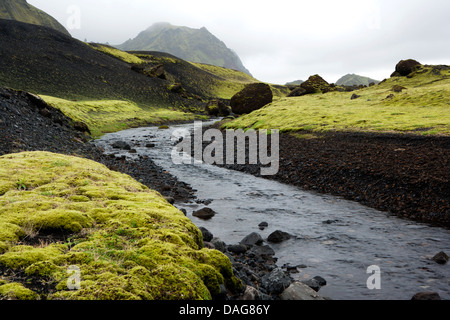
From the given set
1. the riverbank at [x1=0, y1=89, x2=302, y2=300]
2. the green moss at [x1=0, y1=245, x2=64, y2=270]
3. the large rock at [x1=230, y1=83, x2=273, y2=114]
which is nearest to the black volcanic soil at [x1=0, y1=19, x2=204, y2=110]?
the large rock at [x1=230, y1=83, x2=273, y2=114]

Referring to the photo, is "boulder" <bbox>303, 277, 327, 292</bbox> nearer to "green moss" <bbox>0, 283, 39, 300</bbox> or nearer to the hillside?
"green moss" <bbox>0, 283, 39, 300</bbox>

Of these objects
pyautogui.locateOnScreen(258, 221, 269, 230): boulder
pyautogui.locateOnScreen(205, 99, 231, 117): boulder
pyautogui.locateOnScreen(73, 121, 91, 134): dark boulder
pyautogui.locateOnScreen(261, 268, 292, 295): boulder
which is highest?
pyautogui.locateOnScreen(205, 99, 231, 117): boulder

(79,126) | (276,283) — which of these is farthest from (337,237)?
(79,126)

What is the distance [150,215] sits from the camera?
349 inches

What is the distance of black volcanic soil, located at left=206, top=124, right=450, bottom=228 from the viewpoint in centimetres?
1628

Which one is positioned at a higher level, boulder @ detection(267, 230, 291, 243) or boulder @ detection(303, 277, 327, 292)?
boulder @ detection(267, 230, 291, 243)

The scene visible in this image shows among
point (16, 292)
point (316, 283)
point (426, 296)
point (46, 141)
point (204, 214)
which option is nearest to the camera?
point (16, 292)

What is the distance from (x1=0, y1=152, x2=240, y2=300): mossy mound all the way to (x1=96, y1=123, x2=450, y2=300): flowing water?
4829mm

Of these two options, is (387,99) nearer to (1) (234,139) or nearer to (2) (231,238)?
(1) (234,139)

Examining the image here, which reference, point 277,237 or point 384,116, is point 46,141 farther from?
point 384,116

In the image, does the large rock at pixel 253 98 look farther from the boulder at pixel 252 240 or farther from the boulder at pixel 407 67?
the boulder at pixel 252 240

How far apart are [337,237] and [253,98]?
75104 millimetres

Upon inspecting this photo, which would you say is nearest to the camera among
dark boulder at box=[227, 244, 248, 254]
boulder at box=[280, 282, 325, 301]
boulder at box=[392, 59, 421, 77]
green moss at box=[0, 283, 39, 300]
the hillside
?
green moss at box=[0, 283, 39, 300]

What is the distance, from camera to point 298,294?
7.96m
